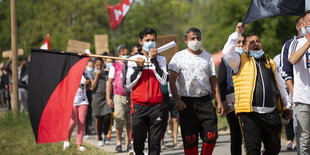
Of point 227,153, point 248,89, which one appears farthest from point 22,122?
point 248,89

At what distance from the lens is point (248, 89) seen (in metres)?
6.23

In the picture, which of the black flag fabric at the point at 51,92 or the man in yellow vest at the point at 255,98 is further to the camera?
the black flag fabric at the point at 51,92

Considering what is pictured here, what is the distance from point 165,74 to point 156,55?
0.98 feet

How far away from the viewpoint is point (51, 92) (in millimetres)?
6418

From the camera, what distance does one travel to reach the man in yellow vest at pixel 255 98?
6.18m

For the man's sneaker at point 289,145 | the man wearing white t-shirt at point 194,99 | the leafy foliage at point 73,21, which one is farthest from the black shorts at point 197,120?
the leafy foliage at point 73,21

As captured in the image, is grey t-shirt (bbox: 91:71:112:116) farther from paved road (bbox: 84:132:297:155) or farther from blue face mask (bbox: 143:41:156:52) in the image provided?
blue face mask (bbox: 143:41:156:52)

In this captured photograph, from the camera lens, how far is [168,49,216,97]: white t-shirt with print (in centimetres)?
685

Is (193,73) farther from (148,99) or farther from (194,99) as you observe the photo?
(148,99)

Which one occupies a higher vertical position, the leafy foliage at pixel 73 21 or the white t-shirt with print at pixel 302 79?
the leafy foliage at pixel 73 21

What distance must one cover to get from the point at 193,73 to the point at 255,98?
1049 mm

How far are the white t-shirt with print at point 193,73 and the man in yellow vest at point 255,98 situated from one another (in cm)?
58

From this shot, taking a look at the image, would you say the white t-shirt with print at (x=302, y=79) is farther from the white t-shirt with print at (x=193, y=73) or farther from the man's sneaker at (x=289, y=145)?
the man's sneaker at (x=289, y=145)

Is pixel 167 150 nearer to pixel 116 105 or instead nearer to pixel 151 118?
pixel 116 105
